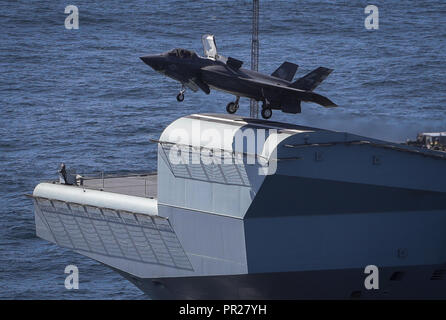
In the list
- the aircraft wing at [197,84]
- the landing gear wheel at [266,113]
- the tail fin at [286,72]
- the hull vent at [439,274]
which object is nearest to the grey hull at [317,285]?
the hull vent at [439,274]

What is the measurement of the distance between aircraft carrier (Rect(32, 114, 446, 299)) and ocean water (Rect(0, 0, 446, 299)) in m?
18.7

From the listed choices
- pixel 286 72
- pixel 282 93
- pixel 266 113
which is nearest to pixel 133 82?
pixel 286 72

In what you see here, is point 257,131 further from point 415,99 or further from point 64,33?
point 64,33

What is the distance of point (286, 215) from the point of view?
2825 inches

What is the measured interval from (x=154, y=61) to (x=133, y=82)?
8411 centimetres

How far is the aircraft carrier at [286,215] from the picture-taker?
70.4 metres

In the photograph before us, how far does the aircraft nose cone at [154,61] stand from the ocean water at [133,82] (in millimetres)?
23582

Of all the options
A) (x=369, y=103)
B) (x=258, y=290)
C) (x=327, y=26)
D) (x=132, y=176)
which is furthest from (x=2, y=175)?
(x=327, y=26)

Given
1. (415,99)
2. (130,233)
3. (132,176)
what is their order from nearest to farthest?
1. (130,233)
2. (132,176)
3. (415,99)

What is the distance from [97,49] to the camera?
16988 centimetres

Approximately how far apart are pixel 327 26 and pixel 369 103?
35275 millimetres

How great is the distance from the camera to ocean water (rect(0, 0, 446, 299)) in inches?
4158

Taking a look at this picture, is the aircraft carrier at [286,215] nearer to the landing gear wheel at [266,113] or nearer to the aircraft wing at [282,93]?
the landing gear wheel at [266,113]

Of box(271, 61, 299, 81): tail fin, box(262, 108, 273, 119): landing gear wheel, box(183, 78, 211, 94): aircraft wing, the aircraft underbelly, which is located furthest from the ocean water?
box(183, 78, 211, 94): aircraft wing
